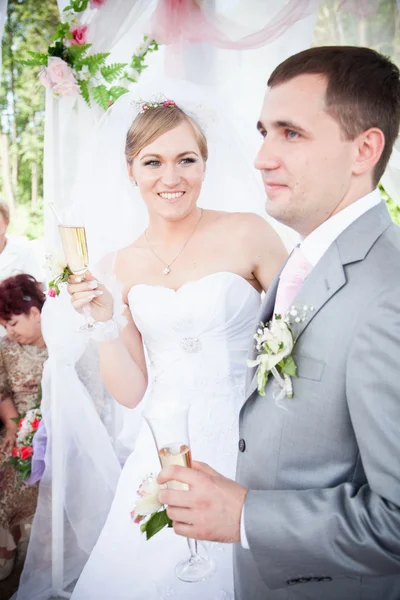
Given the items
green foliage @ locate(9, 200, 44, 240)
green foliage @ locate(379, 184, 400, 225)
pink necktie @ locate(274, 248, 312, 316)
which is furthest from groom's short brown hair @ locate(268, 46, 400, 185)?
green foliage @ locate(9, 200, 44, 240)

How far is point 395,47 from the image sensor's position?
1.87 metres

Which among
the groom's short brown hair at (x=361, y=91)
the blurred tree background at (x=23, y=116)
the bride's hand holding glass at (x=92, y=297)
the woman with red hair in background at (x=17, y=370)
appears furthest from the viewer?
the woman with red hair in background at (x=17, y=370)

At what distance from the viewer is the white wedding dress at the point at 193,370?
1.85 m

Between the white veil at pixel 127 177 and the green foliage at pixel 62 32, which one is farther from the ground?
the green foliage at pixel 62 32

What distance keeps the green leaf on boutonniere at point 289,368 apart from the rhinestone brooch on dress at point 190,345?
80cm

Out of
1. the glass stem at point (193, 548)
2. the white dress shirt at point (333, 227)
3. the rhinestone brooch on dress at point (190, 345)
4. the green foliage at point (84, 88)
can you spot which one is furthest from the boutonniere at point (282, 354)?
the green foliage at point (84, 88)

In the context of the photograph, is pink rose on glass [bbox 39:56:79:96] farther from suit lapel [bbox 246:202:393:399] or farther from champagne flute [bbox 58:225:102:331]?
suit lapel [bbox 246:202:393:399]

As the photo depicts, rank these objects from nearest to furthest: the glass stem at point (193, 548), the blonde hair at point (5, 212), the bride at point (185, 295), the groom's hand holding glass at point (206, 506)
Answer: the groom's hand holding glass at point (206, 506) < the glass stem at point (193, 548) < the bride at point (185, 295) < the blonde hair at point (5, 212)

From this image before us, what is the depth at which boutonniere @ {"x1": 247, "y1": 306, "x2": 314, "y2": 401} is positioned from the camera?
3.75ft

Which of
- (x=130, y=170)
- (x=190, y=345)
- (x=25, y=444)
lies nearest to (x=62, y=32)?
(x=130, y=170)

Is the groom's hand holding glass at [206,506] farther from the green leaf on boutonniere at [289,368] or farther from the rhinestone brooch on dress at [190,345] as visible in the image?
the rhinestone brooch on dress at [190,345]

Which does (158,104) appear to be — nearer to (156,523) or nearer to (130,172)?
(130,172)

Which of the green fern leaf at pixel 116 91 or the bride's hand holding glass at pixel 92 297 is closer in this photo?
the bride's hand holding glass at pixel 92 297

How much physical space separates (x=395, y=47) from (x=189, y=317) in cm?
119
